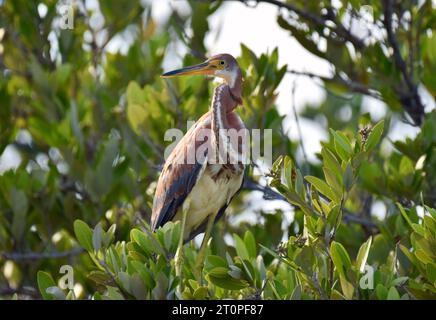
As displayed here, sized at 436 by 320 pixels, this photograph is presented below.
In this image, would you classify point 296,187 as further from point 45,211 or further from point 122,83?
point 122,83

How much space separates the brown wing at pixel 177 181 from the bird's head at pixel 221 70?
0.92 ft

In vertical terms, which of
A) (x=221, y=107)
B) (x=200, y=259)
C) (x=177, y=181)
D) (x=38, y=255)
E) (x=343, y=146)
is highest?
(x=221, y=107)

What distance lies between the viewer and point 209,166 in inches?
248

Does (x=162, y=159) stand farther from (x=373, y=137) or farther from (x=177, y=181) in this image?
(x=373, y=137)

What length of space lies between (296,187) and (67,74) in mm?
3891

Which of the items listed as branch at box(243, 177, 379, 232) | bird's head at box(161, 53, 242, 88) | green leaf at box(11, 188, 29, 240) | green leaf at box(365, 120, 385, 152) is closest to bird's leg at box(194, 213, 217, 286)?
branch at box(243, 177, 379, 232)

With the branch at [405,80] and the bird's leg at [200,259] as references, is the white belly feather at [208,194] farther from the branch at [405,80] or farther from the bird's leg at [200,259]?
the branch at [405,80]

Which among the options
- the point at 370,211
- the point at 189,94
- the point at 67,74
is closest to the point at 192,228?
the point at 189,94

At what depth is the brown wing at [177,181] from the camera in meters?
6.27

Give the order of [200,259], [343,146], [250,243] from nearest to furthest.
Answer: [343,146], [250,243], [200,259]

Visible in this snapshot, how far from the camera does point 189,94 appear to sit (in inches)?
283

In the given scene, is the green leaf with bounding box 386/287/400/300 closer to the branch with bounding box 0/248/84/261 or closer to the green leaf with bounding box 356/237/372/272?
the green leaf with bounding box 356/237/372/272

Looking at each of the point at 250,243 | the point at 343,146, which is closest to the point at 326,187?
the point at 343,146

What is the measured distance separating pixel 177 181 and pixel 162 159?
2.45 ft
